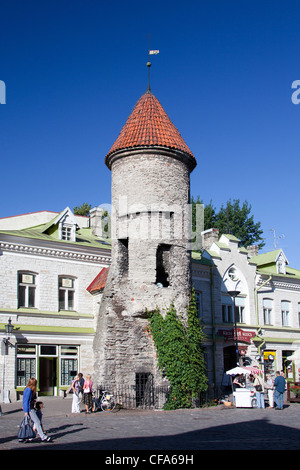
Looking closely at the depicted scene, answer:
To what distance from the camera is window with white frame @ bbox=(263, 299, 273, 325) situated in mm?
34281

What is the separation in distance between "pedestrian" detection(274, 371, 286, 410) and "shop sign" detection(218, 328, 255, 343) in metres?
10.2

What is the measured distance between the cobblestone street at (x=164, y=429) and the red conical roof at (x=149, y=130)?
11055 mm

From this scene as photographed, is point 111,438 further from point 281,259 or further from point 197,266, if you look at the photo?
point 281,259

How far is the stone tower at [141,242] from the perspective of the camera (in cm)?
2116

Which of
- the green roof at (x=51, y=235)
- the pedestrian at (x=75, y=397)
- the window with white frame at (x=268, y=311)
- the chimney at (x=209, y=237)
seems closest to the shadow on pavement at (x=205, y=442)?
the pedestrian at (x=75, y=397)

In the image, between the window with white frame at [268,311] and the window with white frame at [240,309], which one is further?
the window with white frame at [268,311]

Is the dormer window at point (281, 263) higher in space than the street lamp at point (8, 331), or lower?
higher

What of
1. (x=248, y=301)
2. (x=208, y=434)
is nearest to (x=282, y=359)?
(x=248, y=301)

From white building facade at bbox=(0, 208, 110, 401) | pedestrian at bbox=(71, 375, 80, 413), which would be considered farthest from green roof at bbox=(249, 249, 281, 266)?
pedestrian at bbox=(71, 375, 80, 413)

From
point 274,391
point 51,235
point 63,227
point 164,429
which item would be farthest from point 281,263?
point 164,429

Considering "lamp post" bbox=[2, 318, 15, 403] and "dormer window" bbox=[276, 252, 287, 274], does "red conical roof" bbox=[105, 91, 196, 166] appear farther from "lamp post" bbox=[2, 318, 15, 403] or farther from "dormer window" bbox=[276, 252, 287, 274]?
"dormer window" bbox=[276, 252, 287, 274]

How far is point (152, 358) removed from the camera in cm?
2098

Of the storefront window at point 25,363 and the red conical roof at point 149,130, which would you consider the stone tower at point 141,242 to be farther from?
the storefront window at point 25,363
